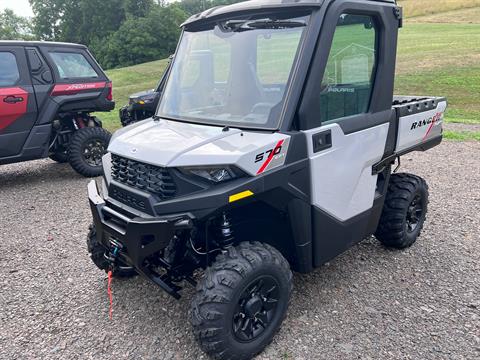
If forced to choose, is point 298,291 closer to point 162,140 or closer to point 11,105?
point 162,140

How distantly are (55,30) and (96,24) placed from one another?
937cm

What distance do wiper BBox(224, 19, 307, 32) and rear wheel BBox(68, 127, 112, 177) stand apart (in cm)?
449

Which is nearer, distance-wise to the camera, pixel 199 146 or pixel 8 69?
pixel 199 146

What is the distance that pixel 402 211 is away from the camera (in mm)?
→ 4027

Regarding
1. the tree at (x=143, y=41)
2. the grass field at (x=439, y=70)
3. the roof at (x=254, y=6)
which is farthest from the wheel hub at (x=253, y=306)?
the tree at (x=143, y=41)

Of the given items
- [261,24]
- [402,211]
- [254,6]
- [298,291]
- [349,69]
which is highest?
[254,6]

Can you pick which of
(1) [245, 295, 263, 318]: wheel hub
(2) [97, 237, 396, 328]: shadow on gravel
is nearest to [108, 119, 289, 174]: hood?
(1) [245, 295, 263, 318]: wheel hub

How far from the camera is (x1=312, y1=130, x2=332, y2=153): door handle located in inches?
114

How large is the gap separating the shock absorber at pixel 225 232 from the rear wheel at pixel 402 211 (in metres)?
1.83

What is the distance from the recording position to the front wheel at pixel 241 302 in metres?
2.64

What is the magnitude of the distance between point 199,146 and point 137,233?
650 millimetres

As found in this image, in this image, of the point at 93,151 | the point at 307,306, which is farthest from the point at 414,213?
the point at 93,151

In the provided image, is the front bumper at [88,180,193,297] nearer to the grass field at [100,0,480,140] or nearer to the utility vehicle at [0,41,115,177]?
the utility vehicle at [0,41,115,177]

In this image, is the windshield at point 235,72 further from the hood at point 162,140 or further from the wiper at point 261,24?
the hood at point 162,140
